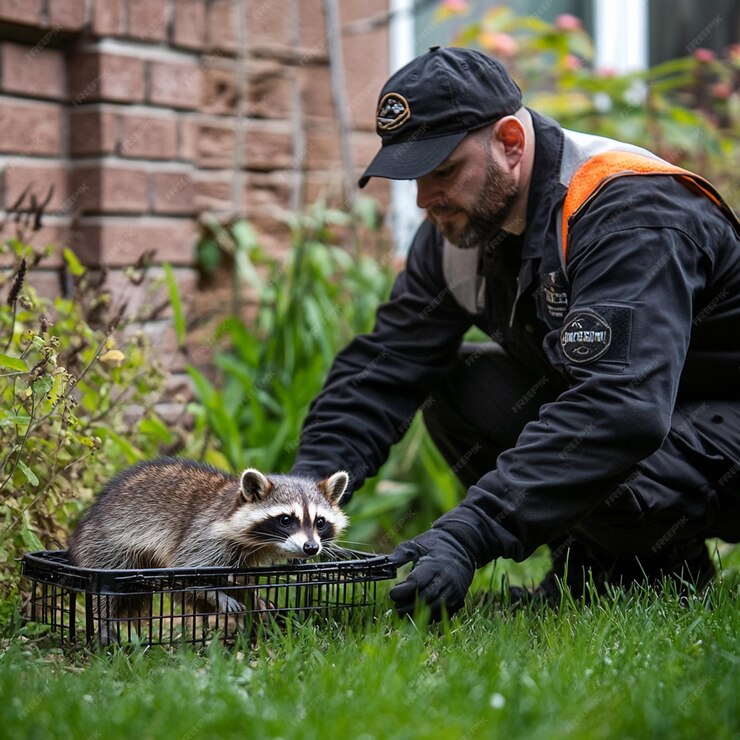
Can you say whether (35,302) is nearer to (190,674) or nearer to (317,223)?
(190,674)

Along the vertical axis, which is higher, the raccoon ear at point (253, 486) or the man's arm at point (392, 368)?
the man's arm at point (392, 368)

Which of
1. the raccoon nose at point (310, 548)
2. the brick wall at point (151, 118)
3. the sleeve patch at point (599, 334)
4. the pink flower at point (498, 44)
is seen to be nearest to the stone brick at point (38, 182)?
the brick wall at point (151, 118)

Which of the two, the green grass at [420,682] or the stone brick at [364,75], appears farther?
the stone brick at [364,75]

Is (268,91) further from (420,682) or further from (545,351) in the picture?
(420,682)

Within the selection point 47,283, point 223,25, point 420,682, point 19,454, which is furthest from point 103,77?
point 420,682

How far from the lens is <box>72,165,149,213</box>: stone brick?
506 cm

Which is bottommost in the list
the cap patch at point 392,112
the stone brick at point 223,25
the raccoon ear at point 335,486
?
the raccoon ear at point 335,486

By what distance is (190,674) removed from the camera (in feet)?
8.61

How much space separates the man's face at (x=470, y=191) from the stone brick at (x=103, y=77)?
6.32 feet

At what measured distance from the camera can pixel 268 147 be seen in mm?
6184

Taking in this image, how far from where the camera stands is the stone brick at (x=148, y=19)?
5.09 m

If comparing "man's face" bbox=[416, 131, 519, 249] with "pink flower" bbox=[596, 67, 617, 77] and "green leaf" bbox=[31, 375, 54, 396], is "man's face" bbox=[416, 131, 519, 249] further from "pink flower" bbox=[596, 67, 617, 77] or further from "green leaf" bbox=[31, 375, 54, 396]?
"pink flower" bbox=[596, 67, 617, 77]

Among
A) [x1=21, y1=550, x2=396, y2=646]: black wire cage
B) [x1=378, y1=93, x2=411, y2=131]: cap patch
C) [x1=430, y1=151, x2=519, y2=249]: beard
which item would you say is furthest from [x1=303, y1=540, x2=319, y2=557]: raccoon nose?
[x1=378, y1=93, x2=411, y2=131]: cap patch

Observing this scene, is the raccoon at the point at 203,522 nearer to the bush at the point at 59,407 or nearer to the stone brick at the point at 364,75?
the bush at the point at 59,407
